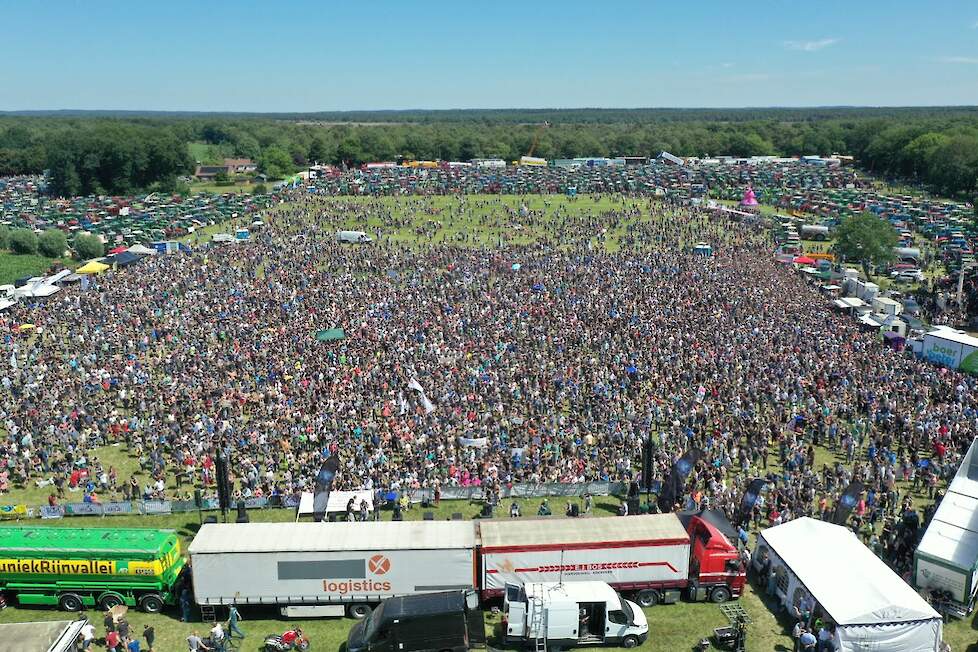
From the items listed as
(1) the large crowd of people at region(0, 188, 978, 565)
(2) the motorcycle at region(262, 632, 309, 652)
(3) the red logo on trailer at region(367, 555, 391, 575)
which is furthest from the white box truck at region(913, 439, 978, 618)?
(2) the motorcycle at region(262, 632, 309, 652)

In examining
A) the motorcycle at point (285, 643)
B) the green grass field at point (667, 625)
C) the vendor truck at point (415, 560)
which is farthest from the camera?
the vendor truck at point (415, 560)

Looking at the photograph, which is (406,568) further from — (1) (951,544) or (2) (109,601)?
(1) (951,544)

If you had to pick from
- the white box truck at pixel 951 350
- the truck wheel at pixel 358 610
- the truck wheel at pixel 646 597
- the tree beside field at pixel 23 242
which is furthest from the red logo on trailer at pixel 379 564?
the tree beside field at pixel 23 242

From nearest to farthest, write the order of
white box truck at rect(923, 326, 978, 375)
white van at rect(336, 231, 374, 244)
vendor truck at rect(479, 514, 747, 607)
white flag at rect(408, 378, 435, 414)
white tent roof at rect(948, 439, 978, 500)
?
1. vendor truck at rect(479, 514, 747, 607)
2. white tent roof at rect(948, 439, 978, 500)
3. white flag at rect(408, 378, 435, 414)
4. white box truck at rect(923, 326, 978, 375)
5. white van at rect(336, 231, 374, 244)

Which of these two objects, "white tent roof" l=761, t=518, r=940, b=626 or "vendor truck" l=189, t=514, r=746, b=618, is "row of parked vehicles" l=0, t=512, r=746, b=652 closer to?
"vendor truck" l=189, t=514, r=746, b=618

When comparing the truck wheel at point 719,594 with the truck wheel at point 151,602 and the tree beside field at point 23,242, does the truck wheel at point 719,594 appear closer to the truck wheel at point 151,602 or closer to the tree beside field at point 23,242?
the truck wheel at point 151,602

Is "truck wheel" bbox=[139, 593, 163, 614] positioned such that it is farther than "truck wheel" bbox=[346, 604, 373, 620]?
Yes
